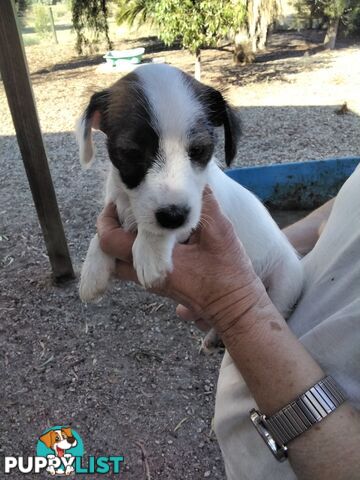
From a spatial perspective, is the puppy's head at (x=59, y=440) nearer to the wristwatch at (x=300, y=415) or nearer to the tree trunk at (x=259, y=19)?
the wristwatch at (x=300, y=415)

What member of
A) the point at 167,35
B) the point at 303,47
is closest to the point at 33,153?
the point at 167,35

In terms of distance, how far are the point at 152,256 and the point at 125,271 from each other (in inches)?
11.3

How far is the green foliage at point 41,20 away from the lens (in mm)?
14305

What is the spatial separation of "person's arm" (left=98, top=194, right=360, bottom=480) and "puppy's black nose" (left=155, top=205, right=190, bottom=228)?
8cm

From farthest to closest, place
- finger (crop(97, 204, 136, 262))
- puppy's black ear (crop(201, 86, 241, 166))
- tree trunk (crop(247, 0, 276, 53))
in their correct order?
tree trunk (crop(247, 0, 276, 53)), puppy's black ear (crop(201, 86, 241, 166)), finger (crop(97, 204, 136, 262))

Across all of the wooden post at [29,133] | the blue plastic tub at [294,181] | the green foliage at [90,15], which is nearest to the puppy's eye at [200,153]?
the wooden post at [29,133]

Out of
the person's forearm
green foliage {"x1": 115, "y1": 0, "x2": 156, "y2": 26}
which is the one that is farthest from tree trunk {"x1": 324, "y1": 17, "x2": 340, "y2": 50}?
the person's forearm

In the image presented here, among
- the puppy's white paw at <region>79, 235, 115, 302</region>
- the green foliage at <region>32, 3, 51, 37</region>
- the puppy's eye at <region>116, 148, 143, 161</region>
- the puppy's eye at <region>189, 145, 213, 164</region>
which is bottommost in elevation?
the green foliage at <region>32, 3, 51, 37</region>

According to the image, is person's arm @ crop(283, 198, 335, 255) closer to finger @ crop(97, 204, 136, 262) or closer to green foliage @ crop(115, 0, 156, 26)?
finger @ crop(97, 204, 136, 262)

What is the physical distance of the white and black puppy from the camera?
1397 mm

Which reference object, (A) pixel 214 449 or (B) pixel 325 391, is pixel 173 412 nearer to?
(A) pixel 214 449

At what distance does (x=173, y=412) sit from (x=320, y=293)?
170 cm

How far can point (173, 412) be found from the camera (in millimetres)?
2727

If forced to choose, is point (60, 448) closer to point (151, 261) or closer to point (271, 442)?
point (151, 261)
